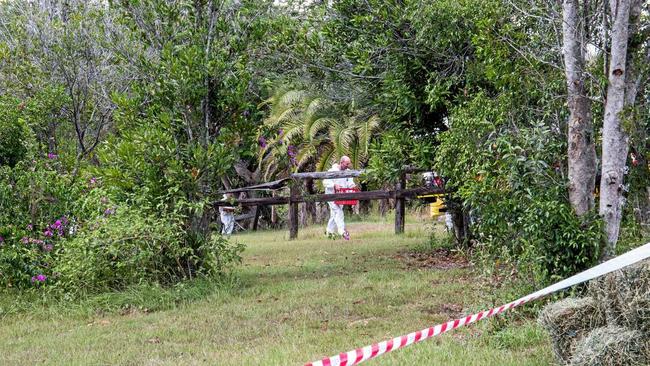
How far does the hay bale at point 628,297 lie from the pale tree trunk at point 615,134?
1443mm

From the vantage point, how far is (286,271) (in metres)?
10.2

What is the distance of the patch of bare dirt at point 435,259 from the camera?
32.8 ft

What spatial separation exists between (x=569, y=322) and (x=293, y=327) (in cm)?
265

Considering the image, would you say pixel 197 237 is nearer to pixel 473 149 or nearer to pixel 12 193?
pixel 12 193

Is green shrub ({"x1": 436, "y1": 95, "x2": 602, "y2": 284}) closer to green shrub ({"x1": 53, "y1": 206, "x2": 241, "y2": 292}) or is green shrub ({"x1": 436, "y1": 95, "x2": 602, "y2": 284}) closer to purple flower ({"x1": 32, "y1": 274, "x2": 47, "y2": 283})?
green shrub ({"x1": 53, "y1": 206, "x2": 241, "y2": 292})

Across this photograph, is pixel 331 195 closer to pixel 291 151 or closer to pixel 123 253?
pixel 291 151

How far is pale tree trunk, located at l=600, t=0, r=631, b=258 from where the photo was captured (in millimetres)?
5777

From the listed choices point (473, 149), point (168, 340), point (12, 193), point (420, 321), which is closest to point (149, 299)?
point (168, 340)

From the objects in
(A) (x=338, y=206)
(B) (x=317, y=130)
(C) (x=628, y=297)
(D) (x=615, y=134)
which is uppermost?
(B) (x=317, y=130)

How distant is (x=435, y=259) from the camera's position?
1080 centimetres

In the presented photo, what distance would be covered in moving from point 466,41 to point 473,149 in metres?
2.39

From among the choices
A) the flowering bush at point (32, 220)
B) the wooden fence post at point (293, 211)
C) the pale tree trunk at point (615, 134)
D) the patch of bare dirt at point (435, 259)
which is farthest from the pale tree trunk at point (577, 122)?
the wooden fence post at point (293, 211)

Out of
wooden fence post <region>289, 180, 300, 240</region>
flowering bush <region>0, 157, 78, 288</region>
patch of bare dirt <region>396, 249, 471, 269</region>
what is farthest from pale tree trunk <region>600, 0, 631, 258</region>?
wooden fence post <region>289, 180, 300, 240</region>

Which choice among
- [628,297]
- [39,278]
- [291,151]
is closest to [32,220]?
[39,278]
